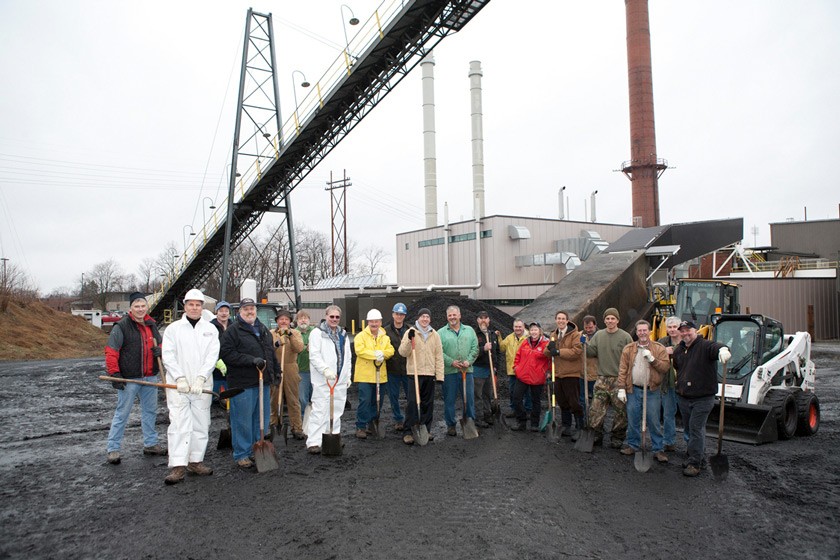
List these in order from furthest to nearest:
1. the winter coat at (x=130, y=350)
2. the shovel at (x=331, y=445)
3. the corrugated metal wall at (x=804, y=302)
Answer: the corrugated metal wall at (x=804, y=302) < the shovel at (x=331, y=445) < the winter coat at (x=130, y=350)

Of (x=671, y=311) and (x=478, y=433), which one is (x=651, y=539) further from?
(x=671, y=311)

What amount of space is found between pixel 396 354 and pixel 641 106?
30634mm

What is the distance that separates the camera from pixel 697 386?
19.0 feet

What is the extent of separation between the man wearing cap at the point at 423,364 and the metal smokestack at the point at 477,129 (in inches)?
856

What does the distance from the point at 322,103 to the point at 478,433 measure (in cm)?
1153

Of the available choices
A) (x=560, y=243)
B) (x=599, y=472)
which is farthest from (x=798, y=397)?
(x=560, y=243)

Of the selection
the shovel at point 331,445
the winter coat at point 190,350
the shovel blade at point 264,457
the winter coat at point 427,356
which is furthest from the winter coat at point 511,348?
the winter coat at point 190,350

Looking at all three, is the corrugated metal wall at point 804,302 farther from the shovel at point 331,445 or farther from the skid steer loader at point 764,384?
the shovel at point 331,445

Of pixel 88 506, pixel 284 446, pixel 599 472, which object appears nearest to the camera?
pixel 88 506

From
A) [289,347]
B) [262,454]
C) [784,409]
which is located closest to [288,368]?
[289,347]

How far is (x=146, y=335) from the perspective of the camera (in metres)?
6.38

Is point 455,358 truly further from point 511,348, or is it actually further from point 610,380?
point 610,380

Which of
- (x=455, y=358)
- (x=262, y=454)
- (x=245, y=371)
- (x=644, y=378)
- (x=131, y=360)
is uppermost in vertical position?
(x=131, y=360)

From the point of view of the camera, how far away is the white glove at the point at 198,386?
551cm
